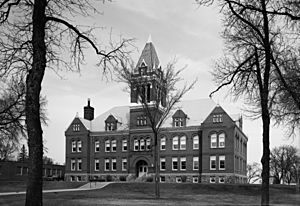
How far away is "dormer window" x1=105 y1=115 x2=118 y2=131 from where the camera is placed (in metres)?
66.6

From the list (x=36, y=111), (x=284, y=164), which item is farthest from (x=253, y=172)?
(x=36, y=111)

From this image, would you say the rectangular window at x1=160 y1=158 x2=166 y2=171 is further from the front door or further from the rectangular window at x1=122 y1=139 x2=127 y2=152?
the rectangular window at x1=122 y1=139 x2=127 y2=152

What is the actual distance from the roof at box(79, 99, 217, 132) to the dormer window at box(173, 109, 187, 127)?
0.76 metres

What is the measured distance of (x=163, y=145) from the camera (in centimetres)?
6191

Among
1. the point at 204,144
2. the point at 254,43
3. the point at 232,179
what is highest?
the point at 254,43

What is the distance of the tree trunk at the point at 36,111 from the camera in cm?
1002

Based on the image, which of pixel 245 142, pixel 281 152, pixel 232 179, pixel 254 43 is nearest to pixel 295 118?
pixel 254 43

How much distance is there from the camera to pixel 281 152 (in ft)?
313

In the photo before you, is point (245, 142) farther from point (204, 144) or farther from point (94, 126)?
point (94, 126)

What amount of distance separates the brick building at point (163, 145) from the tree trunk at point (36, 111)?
42012mm

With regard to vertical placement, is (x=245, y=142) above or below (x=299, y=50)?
below

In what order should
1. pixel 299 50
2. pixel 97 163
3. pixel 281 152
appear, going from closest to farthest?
1. pixel 299 50
2. pixel 97 163
3. pixel 281 152

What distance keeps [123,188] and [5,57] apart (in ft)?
100.0

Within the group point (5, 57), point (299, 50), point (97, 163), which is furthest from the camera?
point (97, 163)
